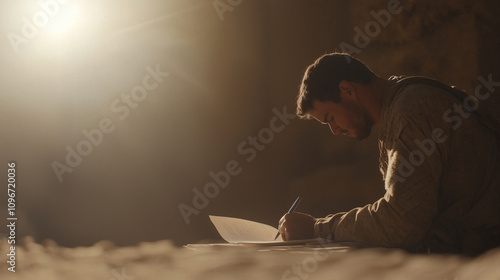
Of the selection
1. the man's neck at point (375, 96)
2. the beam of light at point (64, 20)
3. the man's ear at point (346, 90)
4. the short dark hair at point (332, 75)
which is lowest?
the man's neck at point (375, 96)

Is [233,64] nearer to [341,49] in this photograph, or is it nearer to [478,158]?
[341,49]

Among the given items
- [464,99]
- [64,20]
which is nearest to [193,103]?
[64,20]

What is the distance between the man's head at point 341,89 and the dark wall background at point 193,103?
194 cm

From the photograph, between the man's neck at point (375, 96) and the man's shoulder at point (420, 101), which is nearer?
the man's shoulder at point (420, 101)

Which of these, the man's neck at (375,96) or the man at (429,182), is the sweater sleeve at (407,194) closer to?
the man at (429,182)

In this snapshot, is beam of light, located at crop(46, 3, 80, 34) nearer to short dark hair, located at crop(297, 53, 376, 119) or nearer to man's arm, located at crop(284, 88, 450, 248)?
short dark hair, located at crop(297, 53, 376, 119)

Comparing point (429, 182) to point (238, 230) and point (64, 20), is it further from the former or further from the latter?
point (64, 20)

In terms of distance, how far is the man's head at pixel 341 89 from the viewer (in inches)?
68.8

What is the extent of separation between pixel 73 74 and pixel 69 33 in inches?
11.9

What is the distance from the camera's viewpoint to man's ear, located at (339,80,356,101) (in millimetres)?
1752

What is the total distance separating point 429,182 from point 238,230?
60 cm

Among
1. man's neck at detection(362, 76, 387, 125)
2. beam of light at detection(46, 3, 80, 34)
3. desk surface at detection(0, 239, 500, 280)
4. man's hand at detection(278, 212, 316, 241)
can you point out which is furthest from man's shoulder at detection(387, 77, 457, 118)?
beam of light at detection(46, 3, 80, 34)

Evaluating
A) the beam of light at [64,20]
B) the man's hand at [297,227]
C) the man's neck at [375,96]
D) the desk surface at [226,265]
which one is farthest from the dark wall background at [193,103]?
the desk surface at [226,265]

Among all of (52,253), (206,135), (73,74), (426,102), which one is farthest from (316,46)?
(52,253)
